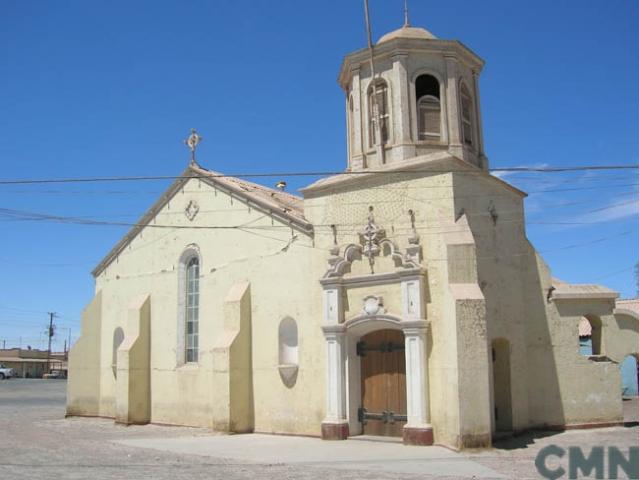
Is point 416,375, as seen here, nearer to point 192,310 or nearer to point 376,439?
point 376,439

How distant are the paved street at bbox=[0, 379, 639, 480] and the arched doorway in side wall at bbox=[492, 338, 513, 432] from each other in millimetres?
709

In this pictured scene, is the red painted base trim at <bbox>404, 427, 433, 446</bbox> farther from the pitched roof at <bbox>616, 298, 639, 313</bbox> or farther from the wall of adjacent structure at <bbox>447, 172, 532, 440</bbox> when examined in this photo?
the pitched roof at <bbox>616, 298, 639, 313</bbox>

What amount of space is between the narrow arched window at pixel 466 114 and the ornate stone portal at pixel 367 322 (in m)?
3.43

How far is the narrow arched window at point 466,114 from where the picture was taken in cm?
1786

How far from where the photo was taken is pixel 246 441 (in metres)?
16.9

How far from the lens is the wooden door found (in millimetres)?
16188

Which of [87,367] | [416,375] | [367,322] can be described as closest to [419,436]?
[416,375]

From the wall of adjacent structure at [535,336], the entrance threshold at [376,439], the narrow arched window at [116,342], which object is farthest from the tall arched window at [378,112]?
the narrow arched window at [116,342]

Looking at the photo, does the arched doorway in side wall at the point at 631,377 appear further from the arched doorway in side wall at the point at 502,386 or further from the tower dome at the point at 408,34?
the tower dome at the point at 408,34

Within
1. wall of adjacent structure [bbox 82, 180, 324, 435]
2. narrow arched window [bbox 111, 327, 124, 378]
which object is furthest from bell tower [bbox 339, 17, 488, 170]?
narrow arched window [bbox 111, 327, 124, 378]

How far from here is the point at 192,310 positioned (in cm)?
2155

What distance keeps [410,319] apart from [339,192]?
410cm

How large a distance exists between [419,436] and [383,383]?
1.92 meters

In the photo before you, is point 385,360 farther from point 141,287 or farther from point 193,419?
point 141,287
